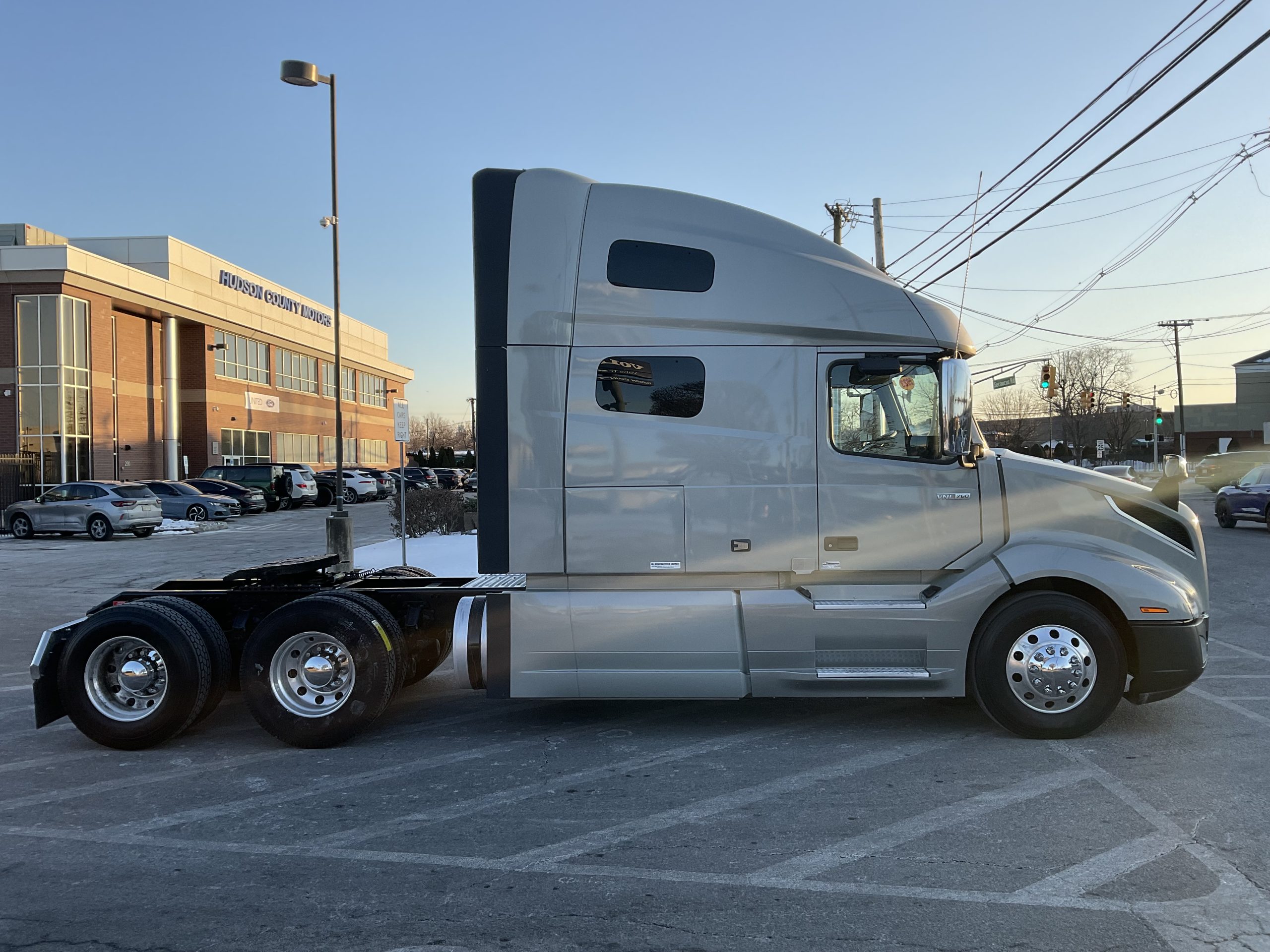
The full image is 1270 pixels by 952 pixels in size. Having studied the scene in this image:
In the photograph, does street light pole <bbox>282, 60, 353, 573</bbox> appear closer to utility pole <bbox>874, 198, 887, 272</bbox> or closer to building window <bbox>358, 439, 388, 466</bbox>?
utility pole <bbox>874, 198, 887, 272</bbox>

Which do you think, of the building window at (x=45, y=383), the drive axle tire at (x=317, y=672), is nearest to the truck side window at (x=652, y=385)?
the drive axle tire at (x=317, y=672)

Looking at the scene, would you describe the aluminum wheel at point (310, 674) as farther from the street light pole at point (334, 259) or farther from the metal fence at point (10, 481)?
the metal fence at point (10, 481)

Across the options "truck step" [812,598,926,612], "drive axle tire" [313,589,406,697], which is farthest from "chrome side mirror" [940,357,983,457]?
"drive axle tire" [313,589,406,697]

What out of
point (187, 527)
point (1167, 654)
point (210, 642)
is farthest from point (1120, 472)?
point (187, 527)

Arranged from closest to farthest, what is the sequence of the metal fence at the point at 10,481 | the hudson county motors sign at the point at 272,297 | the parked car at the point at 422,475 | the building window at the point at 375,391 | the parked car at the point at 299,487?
the metal fence at the point at 10,481 → the parked car at the point at 299,487 → the parked car at the point at 422,475 → the hudson county motors sign at the point at 272,297 → the building window at the point at 375,391

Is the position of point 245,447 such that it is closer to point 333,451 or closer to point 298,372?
point 298,372

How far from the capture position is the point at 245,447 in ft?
163

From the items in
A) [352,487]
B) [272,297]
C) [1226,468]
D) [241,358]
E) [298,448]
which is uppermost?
[272,297]

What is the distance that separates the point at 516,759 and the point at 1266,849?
3.82 metres

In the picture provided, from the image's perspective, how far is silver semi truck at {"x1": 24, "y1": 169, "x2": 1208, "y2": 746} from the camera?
572 centimetres

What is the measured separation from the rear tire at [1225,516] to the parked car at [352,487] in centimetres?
3276

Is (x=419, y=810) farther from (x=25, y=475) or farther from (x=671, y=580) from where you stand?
(x=25, y=475)

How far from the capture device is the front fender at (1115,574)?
559cm

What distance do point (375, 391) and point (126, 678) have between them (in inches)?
2806
